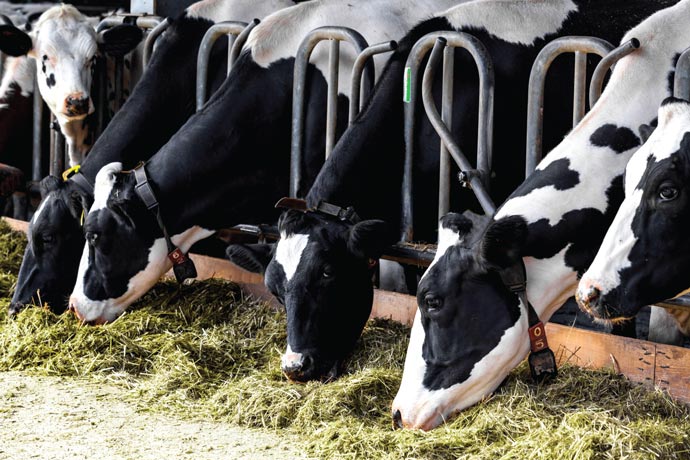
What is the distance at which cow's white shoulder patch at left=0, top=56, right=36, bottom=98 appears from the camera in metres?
8.66

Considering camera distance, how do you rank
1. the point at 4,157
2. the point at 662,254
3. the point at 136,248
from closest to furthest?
the point at 662,254
the point at 136,248
the point at 4,157

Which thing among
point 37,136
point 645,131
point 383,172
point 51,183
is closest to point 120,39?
point 37,136

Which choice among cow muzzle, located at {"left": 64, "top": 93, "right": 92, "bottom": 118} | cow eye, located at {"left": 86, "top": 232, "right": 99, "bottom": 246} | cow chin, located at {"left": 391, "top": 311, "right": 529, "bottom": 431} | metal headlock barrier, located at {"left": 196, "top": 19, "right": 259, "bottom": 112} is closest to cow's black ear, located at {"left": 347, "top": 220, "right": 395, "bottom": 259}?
cow chin, located at {"left": 391, "top": 311, "right": 529, "bottom": 431}

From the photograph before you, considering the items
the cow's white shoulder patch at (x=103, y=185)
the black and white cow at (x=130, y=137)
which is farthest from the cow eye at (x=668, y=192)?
the black and white cow at (x=130, y=137)

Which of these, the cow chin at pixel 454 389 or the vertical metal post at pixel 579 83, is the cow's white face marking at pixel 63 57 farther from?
the cow chin at pixel 454 389

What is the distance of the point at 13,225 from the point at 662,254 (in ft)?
18.6

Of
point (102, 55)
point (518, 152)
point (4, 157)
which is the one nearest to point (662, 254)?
point (518, 152)

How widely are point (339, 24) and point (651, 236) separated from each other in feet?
11.1

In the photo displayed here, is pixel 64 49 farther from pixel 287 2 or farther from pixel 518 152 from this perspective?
pixel 518 152

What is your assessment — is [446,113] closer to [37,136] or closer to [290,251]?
[290,251]

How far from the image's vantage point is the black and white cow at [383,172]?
477 centimetres

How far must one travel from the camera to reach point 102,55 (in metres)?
7.93

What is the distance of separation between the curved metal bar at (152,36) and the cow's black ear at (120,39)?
31cm

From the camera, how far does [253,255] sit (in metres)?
5.21
